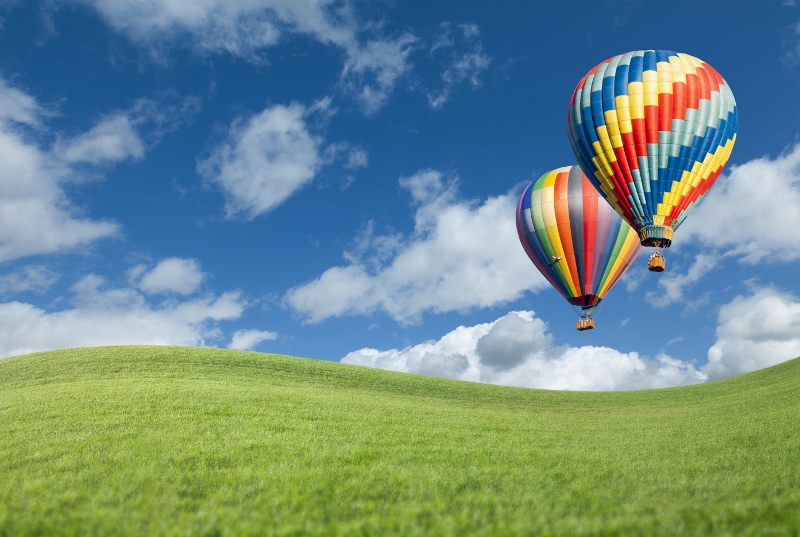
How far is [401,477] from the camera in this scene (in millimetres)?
10094

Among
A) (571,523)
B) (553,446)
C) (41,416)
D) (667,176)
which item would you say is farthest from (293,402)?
(667,176)

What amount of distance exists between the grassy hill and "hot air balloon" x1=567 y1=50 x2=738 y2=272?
10.8m

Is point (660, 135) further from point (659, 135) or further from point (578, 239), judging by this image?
point (578, 239)

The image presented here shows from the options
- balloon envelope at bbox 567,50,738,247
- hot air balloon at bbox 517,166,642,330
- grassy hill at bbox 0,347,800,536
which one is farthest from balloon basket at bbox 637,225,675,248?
grassy hill at bbox 0,347,800,536

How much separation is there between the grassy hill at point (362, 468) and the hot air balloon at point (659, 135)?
35.3 ft

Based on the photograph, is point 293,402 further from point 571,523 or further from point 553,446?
point 571,523

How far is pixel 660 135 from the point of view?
25688 mm

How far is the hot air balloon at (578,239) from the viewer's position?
109ft

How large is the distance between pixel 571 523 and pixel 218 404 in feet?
48.3

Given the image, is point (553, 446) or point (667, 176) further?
point (667, 176)

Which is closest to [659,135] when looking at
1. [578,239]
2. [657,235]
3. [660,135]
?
Answer: [660,135]

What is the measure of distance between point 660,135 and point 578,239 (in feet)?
29.5

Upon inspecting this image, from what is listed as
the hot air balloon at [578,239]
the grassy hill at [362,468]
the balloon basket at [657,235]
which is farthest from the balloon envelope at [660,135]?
the grassy hill at [362,468]

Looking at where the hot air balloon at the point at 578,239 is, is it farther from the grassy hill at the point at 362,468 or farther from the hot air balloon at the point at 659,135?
the grassy hill at the point at 362,468
